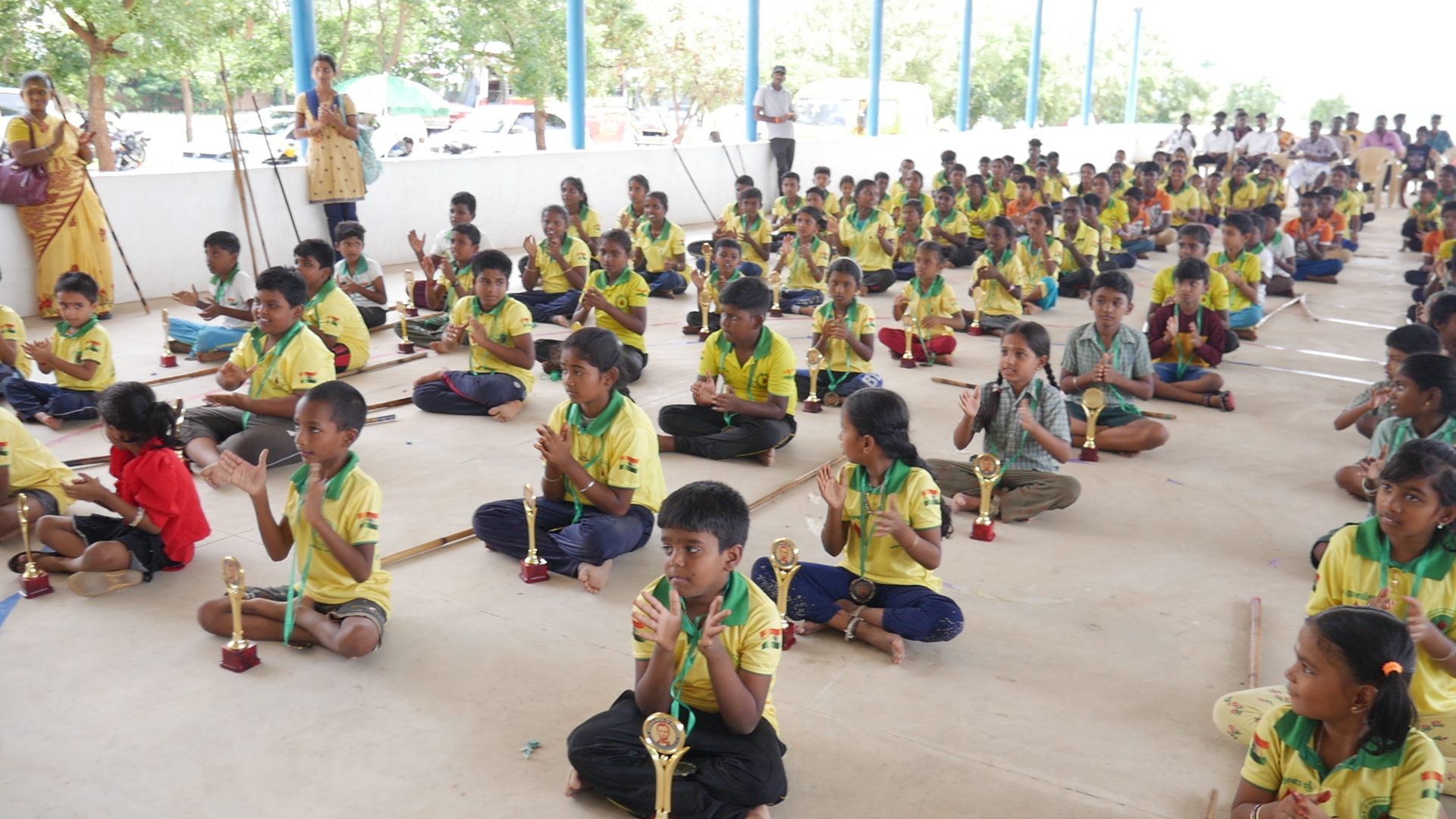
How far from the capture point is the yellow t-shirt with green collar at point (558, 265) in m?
9.18

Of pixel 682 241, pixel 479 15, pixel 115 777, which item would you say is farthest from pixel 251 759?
pixel 479 15

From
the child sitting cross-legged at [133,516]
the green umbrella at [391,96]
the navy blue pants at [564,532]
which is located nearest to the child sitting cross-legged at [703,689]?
the navy blue pants at [564,532]

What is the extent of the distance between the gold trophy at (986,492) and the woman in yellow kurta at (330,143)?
7428mm

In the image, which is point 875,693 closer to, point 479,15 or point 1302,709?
point 1302,709

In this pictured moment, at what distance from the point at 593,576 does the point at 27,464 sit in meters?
2.20

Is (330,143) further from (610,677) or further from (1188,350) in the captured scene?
(610,677)

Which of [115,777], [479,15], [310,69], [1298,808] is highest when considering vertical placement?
[479,15]

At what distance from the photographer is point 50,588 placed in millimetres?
4207

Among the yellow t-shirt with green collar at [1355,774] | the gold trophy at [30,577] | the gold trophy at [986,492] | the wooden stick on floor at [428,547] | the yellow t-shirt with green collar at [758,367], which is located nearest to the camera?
the yellow t-shirt with green collar at [1355,774]

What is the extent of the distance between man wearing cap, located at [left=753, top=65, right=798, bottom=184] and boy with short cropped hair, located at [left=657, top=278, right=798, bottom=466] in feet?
35.4

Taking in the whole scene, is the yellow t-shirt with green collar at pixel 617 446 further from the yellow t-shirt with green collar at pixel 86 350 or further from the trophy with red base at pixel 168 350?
the trophy with red base at pixel 168 350

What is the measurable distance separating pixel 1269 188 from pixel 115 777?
15861 mm

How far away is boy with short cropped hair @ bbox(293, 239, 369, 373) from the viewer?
21.3 ft

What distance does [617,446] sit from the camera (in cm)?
437
